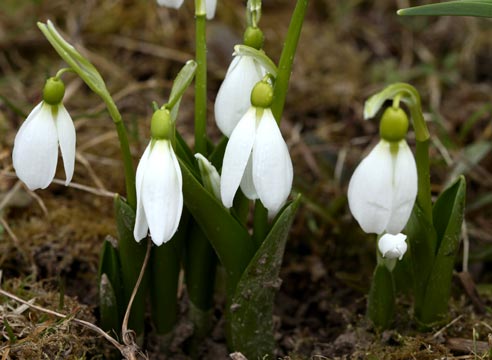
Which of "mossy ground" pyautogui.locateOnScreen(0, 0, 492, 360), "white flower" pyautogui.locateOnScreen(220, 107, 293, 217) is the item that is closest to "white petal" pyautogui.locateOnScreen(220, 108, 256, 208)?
"white flower" pyautogui.locateOnScreen(220, 107, 293, 217)

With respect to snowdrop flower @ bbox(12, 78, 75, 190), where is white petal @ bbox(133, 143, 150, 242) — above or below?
below

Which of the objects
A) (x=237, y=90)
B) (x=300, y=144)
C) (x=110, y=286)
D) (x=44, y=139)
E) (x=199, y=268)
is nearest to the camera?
(x=44, y=139)

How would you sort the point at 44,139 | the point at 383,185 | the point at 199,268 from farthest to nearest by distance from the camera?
1. the point at 199,268
2. the point at 44,139
3. the point at 383,185

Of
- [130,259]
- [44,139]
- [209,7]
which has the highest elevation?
[209,7]

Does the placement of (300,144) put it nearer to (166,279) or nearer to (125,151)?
(166,279)

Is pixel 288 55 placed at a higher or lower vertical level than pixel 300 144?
higher

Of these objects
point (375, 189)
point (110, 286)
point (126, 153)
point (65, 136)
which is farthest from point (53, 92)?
point (375, 189)

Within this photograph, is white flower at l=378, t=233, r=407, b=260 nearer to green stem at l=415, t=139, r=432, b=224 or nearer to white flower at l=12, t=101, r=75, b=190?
green stem at l=415, t=139, r=432, b=224

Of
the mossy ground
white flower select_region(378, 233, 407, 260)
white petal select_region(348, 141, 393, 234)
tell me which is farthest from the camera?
the mossy ground
